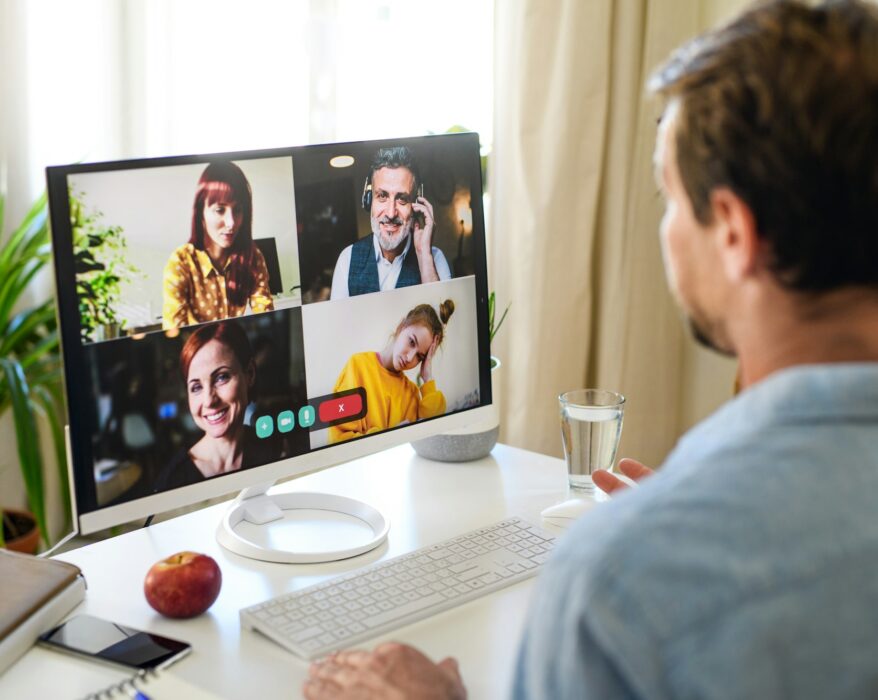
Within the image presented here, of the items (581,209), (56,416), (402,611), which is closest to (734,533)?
(402,611)

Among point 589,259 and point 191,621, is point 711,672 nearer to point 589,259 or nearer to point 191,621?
point 191,621

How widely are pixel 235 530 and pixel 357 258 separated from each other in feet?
1.26

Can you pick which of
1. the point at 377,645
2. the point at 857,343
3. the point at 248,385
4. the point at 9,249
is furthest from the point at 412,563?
the point at 9,249

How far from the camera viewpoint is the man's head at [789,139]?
733mm

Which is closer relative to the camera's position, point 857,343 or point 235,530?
point 857,343

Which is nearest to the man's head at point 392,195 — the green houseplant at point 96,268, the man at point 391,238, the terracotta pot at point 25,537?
the man at point 391,238

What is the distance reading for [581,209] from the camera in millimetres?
2455

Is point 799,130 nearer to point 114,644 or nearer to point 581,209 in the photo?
point 114,644

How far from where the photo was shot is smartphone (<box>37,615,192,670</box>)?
110 cm

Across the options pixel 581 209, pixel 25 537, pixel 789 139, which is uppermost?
pixel 789 139

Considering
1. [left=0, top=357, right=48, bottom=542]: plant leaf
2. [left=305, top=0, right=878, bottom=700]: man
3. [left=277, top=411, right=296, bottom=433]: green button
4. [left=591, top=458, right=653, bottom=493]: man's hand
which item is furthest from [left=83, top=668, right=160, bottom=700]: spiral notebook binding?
[left=0, top=357, right=48, bottom=542]: plant leaf

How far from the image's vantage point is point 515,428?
254cm

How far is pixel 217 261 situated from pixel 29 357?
134 centimetres

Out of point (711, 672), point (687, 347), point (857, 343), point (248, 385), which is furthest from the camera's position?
point (687, 347)
